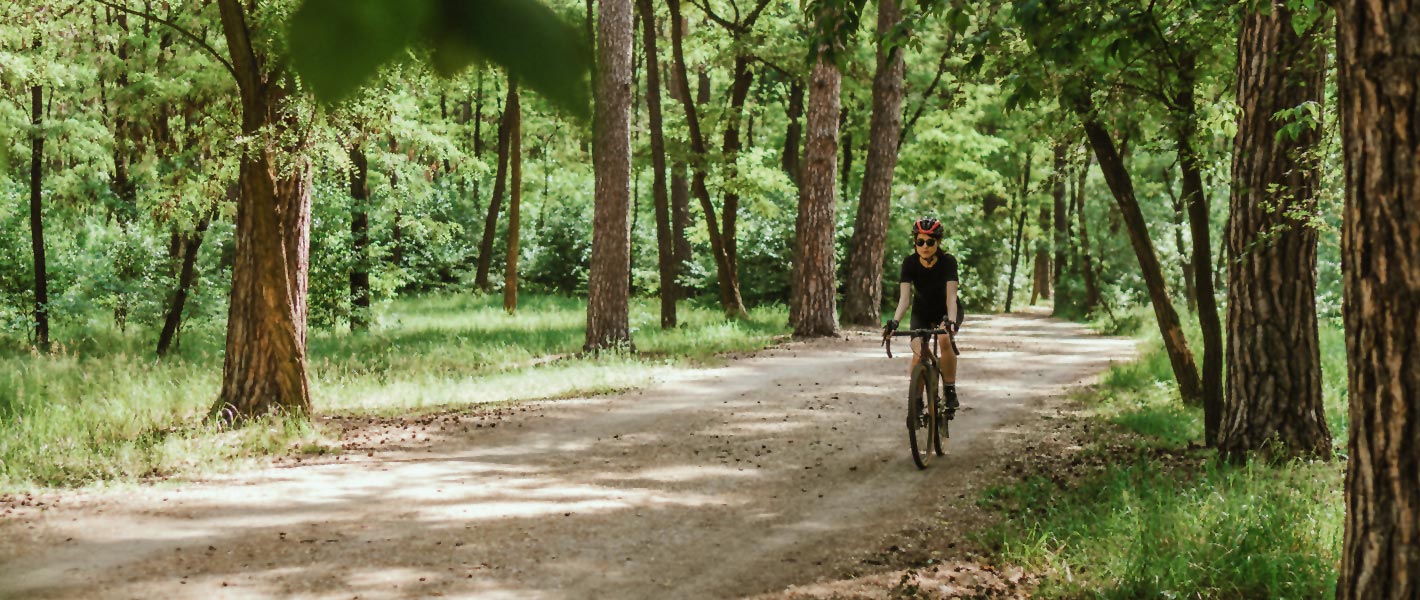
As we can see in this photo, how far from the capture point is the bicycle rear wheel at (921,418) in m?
8.34

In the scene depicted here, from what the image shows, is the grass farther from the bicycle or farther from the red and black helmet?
the red and black helmet

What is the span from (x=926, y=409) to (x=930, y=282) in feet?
3.56

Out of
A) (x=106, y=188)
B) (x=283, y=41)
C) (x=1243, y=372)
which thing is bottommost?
(x=1243, y=372)

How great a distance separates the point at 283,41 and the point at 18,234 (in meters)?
19.5

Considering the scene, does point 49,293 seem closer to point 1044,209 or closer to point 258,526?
point 258,526

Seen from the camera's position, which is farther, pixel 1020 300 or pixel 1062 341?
pixel 1020 300

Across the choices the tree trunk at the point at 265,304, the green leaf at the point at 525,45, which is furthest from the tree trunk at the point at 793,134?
the green leaf at the point at 525,45

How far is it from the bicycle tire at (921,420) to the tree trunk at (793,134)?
18272mm

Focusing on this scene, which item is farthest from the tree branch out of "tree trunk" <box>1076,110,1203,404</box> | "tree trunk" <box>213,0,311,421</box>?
"tree trunk" <box>1076,110,1203,404</box>

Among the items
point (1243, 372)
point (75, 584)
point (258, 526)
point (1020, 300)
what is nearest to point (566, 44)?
point (75, 584)

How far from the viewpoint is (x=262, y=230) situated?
32.8 ft

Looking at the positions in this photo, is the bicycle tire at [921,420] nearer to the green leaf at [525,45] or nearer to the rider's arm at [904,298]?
the rider's arm at [904,298]

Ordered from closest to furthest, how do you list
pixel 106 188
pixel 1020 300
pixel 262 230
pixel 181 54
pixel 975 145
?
pixel 181 54
pixel 262 230
pixel 106 188
pixel 975 145
pixel 1020 300

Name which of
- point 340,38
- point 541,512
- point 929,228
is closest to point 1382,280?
point 340,38
